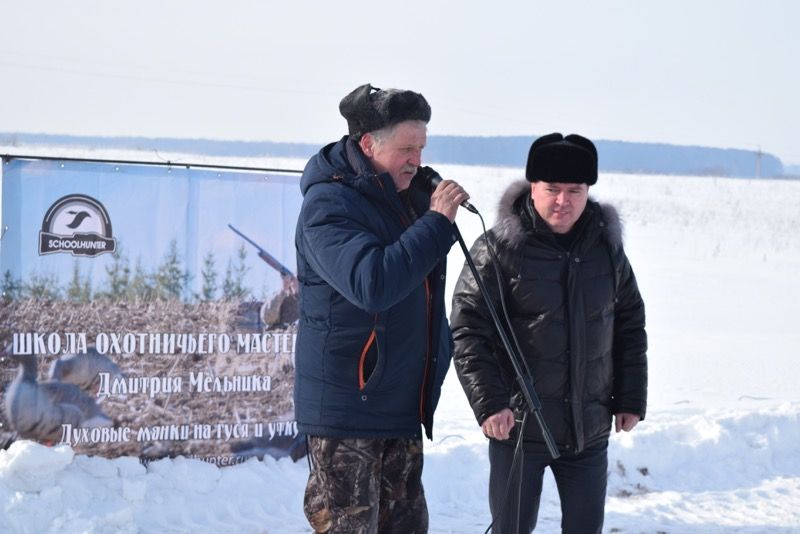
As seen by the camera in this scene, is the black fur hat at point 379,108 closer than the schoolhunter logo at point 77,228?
Yes

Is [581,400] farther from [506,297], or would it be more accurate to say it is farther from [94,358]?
[94,358]

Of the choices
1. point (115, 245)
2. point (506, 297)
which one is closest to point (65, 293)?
point (115, 245)

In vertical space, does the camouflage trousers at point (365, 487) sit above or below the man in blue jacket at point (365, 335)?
below

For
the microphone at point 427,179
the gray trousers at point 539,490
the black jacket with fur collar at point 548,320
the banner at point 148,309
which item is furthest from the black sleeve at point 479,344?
the banner at point 148,309

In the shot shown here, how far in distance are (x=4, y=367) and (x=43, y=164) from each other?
1.05 metres

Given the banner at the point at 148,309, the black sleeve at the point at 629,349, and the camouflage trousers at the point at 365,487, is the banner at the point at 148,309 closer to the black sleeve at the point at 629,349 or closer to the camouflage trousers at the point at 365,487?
the black sleeve at the point at 629,349

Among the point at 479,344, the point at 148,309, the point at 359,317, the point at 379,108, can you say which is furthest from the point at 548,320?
the point at 148,309

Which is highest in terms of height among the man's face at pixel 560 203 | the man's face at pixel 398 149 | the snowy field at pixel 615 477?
the man's face at pixel 398 149

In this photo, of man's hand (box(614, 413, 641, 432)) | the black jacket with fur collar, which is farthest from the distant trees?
man's hand (box(614, 413, 641, 432))

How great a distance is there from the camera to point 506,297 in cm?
369

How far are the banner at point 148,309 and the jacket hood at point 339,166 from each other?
278cm

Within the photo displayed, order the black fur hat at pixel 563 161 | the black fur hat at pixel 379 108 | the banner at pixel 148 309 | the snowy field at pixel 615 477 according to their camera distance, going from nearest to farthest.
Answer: the black fur hat at pixel 379 108
the black fur hat at pixel 563 161
the snowy field at pixel 615 477
the banner at pixel 148 309

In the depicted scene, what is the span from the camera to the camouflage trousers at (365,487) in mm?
2992

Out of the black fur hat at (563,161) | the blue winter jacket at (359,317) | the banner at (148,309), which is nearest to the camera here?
the blue winter jacket at (359,317)
